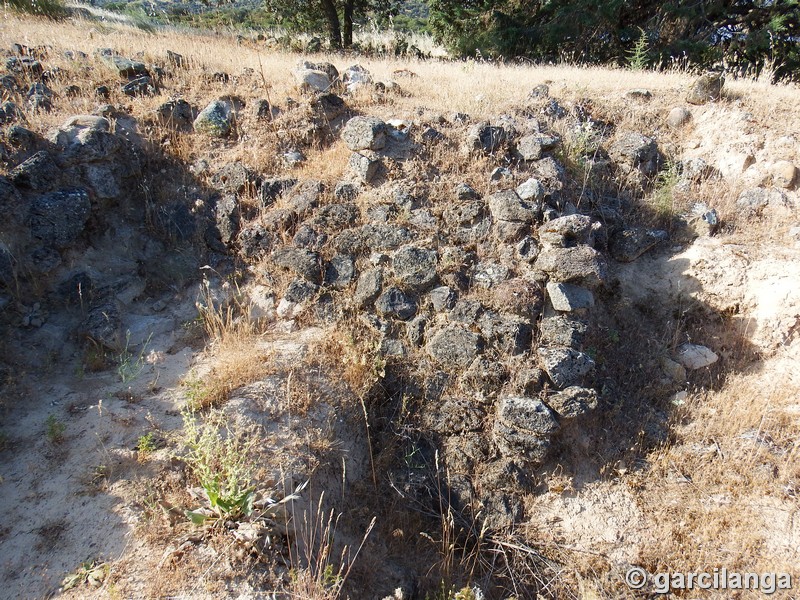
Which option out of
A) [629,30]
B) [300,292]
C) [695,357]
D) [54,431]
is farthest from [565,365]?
[629,30]

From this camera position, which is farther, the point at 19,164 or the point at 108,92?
the point at 108,92

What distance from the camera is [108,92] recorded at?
705 centimetres

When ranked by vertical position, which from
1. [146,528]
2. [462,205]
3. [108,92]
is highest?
[108,92]

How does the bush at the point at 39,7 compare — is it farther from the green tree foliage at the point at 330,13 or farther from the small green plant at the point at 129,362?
the small green plant at the point at 129,362

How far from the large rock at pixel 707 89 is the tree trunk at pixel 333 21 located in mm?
11192

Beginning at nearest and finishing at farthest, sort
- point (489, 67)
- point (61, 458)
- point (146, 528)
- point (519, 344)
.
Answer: point (146, 528)
point (61, 458)
point (519, 344)
point (489, 67)

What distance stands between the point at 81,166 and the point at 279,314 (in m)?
2.93

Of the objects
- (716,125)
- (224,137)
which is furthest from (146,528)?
(716,125)

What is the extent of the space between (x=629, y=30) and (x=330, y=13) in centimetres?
872

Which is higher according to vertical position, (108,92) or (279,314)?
(108,92)

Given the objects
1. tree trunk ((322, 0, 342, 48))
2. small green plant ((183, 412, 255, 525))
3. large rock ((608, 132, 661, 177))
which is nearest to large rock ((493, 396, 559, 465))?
small green plant ((183, 412, 255, 525))

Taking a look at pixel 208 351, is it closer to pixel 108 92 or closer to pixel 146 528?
pixel 146 528

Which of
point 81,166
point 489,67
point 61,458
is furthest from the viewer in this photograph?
point 489,67

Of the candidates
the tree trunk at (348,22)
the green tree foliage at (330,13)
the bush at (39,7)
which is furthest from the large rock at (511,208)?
the tree trunk at (348,22)
